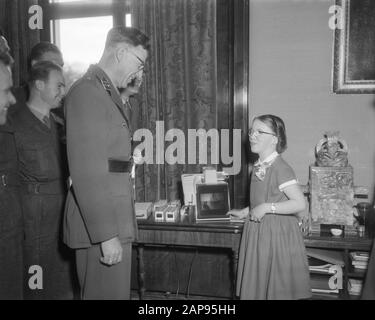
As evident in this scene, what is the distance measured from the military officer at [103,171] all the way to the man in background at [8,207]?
363mm

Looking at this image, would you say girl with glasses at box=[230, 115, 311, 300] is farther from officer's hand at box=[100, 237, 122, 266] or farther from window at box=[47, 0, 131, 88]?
window at box=[47, 0, 131, 88]

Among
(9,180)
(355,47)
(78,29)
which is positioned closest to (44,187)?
(9,180)

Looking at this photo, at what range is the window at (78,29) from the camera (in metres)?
3.31

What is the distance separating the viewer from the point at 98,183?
1.68 m

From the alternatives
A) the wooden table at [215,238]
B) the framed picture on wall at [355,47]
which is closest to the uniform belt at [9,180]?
the wooden table at [215,238]

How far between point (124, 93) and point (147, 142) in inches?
17.5

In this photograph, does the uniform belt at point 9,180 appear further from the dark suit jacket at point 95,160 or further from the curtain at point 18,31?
the curtain at point 18,31

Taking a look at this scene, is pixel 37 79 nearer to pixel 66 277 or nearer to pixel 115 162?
pixel 115 162

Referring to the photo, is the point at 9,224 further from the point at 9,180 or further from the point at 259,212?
the point at 259,212

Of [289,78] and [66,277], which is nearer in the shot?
[66,277]

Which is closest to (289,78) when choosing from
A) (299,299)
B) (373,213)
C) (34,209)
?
(373,213)

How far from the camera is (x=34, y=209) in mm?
2369

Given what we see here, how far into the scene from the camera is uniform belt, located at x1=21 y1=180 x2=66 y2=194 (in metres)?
2.37

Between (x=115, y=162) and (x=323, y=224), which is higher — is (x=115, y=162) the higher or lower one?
the higher one
